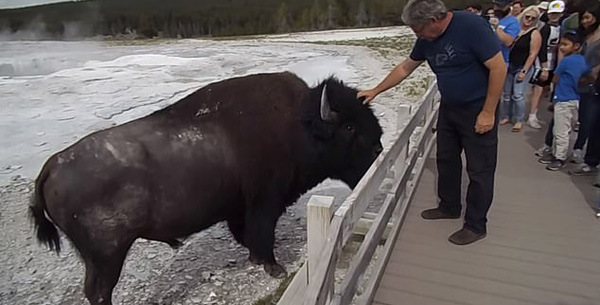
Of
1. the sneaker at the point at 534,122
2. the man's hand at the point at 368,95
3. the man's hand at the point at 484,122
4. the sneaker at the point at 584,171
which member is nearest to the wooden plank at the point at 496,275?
the man's hand at the point at 484,122

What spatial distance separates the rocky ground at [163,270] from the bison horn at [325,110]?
1689 mm

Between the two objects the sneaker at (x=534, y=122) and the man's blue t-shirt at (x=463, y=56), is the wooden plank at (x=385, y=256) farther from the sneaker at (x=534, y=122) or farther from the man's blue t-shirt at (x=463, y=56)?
the sneaker at (x=534, y=122)

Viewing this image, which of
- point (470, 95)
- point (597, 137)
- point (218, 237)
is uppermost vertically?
point (470, 95)

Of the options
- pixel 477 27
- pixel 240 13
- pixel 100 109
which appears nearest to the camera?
pixel 477 27

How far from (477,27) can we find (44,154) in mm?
8800

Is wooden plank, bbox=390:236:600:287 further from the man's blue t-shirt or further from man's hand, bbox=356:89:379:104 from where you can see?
man's hand, bbox=356:89:379:104

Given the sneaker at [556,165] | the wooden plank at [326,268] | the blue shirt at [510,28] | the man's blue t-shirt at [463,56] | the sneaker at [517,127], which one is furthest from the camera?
the sneaker at [517,127]

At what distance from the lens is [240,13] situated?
66375mm

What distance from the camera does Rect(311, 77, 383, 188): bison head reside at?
4.64m

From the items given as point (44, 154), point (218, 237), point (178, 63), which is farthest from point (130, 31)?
point (218, 237)

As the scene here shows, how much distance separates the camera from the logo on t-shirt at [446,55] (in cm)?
368

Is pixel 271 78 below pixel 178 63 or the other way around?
the other way around

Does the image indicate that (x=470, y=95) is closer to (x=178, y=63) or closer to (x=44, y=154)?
(x=44, y=154)

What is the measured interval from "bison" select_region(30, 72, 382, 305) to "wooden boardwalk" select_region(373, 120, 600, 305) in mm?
1069
